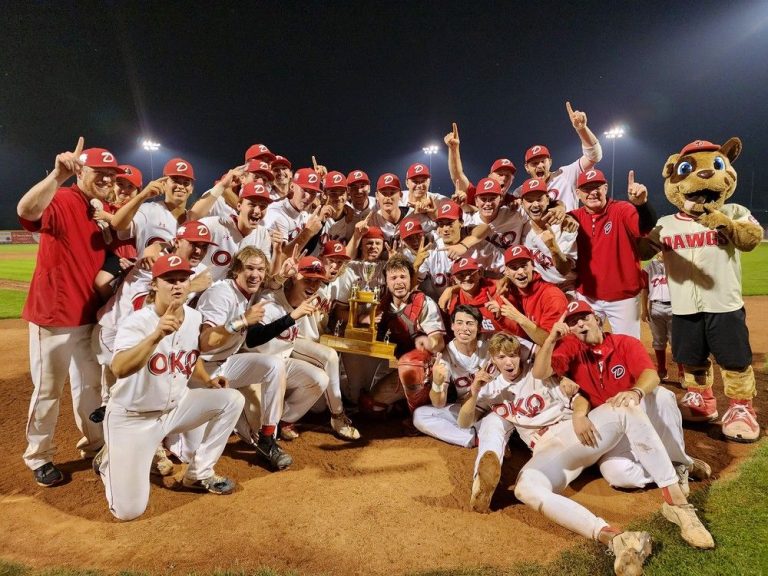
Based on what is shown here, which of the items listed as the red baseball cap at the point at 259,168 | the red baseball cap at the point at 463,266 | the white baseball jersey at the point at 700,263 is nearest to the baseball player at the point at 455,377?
the red baseball cap at the point at 463,266

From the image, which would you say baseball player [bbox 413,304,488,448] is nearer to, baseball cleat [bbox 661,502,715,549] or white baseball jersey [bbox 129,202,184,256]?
baseball cleat [bbox 661,502,715,549]

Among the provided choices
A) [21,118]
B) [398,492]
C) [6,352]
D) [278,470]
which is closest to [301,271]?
[278,470]

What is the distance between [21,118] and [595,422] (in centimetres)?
5644

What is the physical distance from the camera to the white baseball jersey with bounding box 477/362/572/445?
394 centimetres

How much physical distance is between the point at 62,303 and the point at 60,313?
0.28ft

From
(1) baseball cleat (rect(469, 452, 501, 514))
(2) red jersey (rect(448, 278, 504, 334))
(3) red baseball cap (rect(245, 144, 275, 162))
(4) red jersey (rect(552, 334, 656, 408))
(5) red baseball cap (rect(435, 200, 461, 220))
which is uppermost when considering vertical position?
(3) red baseball cap (rect(245, 144, 275, 162))

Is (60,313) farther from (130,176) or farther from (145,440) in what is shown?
(130,176)

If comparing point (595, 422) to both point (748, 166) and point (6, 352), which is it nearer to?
point (6, 352)

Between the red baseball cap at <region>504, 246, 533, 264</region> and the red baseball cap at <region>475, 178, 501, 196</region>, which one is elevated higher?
the red baseball cap at <region>475, 178, 501, 196</region>

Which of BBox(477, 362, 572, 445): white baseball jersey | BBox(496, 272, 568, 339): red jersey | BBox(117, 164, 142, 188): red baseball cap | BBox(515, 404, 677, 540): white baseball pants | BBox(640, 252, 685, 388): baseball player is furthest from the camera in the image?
BBox(640, 252, 685, 388): baseball player

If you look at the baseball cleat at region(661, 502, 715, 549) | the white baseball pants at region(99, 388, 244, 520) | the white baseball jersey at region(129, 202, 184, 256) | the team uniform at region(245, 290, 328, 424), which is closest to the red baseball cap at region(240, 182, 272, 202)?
the white baseball jersey at region(129, 202, 184, 256)

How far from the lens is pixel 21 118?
44.7 metres

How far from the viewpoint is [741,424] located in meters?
4.57

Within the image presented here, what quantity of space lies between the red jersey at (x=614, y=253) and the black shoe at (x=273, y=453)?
343 cm
